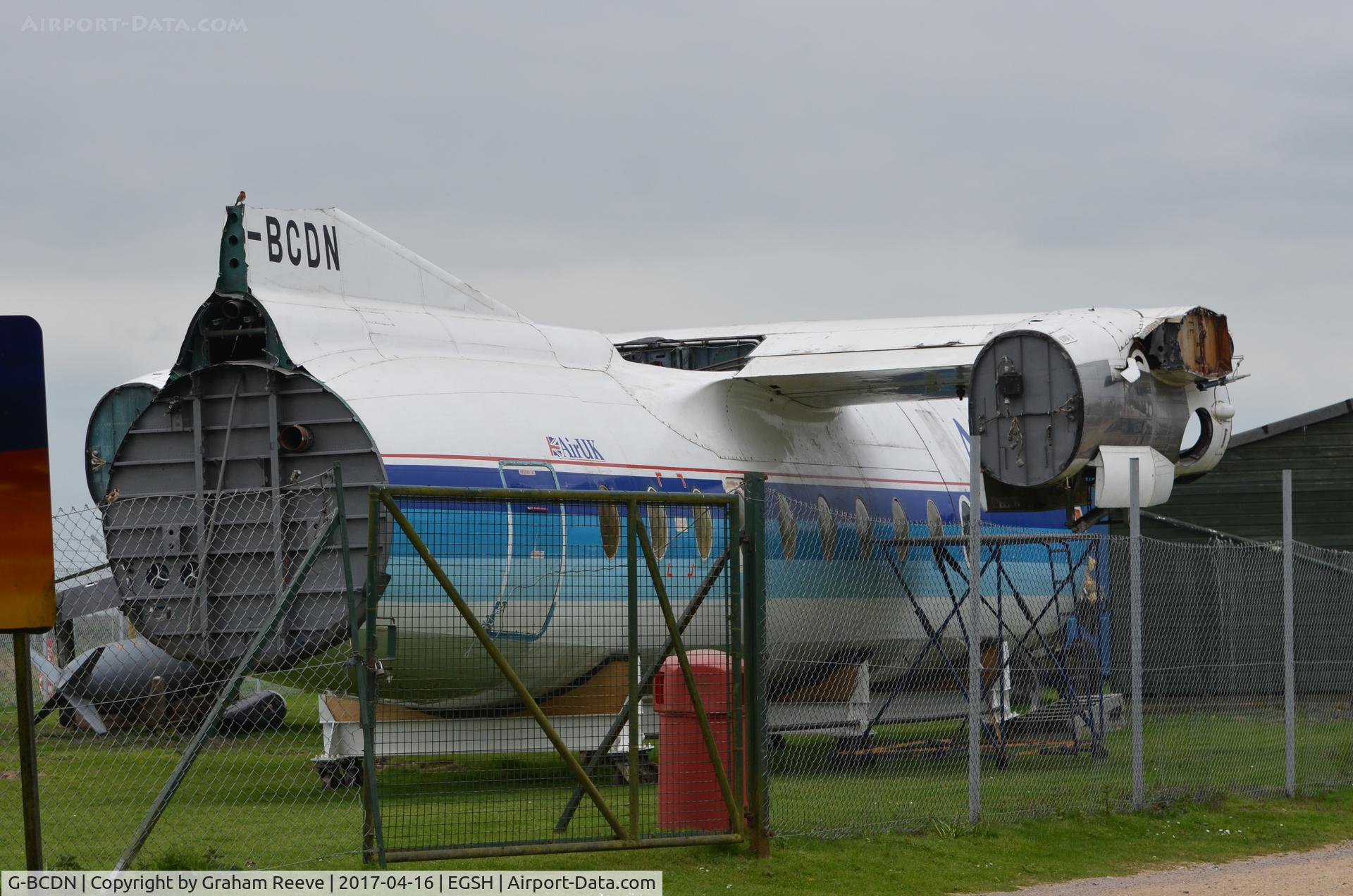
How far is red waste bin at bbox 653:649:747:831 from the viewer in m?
9.81

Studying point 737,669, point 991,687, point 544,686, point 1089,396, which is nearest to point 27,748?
point 737,669

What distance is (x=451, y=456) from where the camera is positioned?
12.3 meters

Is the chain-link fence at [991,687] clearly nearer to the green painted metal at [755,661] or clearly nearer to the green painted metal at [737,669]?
the green painted metal at [755,661]

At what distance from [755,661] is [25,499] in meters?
5.25

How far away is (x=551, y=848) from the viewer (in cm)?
883

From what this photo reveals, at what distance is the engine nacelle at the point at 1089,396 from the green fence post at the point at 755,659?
568 centimetres

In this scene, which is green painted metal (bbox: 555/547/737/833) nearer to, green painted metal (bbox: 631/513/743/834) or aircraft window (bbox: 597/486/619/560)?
green painted metal (bbox: 631/513/743/834)

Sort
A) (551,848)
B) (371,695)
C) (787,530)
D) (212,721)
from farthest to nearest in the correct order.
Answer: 1. (787,530)
2. (551,848)
3. (371,695)
4. (212,721)

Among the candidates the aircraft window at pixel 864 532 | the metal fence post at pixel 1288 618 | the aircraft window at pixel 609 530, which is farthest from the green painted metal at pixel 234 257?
the metal fence post at pixel 1288 618

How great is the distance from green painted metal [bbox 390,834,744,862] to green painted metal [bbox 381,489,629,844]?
110 millimetres

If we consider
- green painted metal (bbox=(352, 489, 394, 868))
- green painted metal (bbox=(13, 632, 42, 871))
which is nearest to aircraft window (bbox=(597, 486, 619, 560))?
green painted metal (bbox=(352, 489, 394, 868))

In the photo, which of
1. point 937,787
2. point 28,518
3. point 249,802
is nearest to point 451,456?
point 249,802

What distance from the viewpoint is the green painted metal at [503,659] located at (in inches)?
336

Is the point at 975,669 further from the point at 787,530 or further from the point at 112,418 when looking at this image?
the point at 112,418
